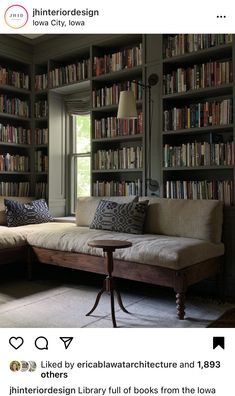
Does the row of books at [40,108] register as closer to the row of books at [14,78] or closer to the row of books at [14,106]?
the row of books at [14,106]

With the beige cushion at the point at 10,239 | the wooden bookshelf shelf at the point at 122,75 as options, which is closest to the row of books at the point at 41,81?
the wooden bookshelf shelf at the point at 122,75

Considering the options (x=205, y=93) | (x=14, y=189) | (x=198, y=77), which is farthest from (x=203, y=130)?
(x=14, y=189)

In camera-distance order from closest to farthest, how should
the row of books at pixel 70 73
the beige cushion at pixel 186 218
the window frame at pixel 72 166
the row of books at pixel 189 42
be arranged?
the beige cushion at pixel 186 218, the row of books at pixel 189 42, the row of books at pixel 70 73, the window frame at pixel 72 166

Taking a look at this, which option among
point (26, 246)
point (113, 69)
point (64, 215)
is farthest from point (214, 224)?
point (64, 215)

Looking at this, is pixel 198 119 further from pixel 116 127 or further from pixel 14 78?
pixel 14 78

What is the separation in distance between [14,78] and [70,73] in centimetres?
64

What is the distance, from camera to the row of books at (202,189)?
268 cm

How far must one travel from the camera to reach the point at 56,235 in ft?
9.15

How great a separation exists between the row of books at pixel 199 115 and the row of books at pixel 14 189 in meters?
1.83

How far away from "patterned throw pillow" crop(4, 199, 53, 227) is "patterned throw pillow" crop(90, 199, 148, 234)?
27.4 inches
